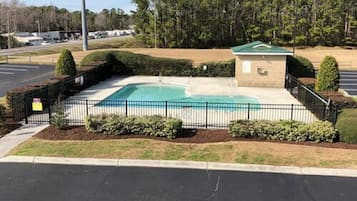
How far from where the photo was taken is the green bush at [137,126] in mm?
12297

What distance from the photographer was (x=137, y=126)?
12.6 m

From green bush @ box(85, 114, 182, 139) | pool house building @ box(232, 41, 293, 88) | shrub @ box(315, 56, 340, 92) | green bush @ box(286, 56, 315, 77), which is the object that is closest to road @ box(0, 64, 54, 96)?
green bush @ box(85, 114, 182, 139)

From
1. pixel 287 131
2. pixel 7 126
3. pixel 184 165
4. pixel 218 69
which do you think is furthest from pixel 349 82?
pixel 7 126

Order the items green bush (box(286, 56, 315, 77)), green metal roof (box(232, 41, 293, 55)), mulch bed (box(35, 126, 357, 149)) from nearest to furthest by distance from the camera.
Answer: mulch bed (box(35, 126, 357, 149)), green metal roof (box(232, 41, 293, 55)), green bush (box(286, 56, 315, 77))

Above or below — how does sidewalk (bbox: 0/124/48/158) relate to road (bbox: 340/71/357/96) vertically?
below

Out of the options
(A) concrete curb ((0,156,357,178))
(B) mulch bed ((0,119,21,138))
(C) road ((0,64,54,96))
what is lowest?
(A) concrete curb ((0,156,357,178))

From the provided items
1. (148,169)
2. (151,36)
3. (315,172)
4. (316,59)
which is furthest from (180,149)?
(151,36)

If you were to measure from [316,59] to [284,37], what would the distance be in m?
19.4

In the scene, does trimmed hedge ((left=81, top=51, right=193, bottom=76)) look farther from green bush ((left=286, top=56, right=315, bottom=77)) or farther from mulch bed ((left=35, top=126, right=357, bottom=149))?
mulch bed ((left=35, top=126, right=357, bottom=149))

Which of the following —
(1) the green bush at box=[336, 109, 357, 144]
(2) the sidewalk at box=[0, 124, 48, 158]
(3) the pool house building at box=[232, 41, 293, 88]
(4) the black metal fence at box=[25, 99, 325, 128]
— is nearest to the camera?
(2) the sidewalk at box=[0, 124, 48, 158]

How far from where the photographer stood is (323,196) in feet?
26.9

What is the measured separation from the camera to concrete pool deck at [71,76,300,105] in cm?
2145

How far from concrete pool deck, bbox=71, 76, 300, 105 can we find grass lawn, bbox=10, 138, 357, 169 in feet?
30.7

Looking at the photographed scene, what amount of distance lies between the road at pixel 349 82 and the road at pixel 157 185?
54.7 feet
